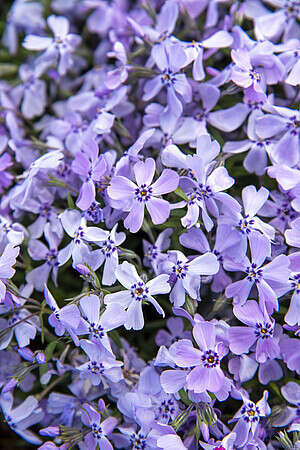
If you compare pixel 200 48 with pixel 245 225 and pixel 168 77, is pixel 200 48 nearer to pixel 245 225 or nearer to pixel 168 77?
pixel 168 77

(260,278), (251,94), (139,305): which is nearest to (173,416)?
(139,305)

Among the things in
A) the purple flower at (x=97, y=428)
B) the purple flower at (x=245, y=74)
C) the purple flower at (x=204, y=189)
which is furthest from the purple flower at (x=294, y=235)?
the purple flower at (x=97, y=428)

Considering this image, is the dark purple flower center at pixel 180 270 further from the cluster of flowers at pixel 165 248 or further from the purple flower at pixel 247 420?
the purple flower at pixel 247 420

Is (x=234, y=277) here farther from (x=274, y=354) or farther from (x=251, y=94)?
(x=251, y=94)

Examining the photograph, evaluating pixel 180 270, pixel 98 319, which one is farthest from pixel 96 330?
pixel 180 270

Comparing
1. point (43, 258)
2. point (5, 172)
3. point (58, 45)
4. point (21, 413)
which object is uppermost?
point (58, 45)

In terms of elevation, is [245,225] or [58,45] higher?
[58,45]

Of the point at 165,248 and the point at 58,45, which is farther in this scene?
the point at 58,45
